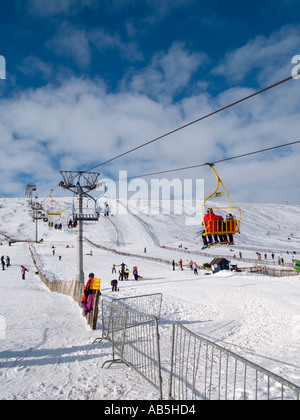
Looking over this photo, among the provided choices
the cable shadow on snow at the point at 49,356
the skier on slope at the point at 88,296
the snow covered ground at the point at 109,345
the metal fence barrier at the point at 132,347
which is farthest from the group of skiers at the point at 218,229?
the cable shadow on snow at the point at 49,356

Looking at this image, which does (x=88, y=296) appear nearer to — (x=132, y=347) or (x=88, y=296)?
(x=88, y=296)

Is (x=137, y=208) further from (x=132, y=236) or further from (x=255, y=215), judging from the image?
(x=255, y=215)

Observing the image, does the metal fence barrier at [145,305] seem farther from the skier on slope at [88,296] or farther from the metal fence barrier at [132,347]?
the metal fence barrier at [132,347]

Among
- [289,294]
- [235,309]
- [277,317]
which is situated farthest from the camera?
[289,294]

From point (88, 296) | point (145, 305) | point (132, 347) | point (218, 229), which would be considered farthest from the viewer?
point (145, 305)

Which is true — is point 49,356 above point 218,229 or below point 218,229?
below

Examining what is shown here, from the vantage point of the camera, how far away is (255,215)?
369 feet

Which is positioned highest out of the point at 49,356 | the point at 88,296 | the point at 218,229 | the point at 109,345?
the point at 218,229

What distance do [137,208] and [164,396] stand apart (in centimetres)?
10046

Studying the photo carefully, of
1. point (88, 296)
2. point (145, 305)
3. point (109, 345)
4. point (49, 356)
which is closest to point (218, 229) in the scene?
point (88, 296)

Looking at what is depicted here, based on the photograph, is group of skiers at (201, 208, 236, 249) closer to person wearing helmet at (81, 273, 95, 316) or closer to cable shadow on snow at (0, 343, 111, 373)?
person wearing helmet at (81, 273, 95, 316)

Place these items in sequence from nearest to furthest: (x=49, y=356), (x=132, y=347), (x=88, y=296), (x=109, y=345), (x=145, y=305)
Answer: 1. (x=132, y=347)
2. (x=49, y=356)
3. (x=109, y=345)
4. (x=88, y=296)
5. (x=145, y=305)
